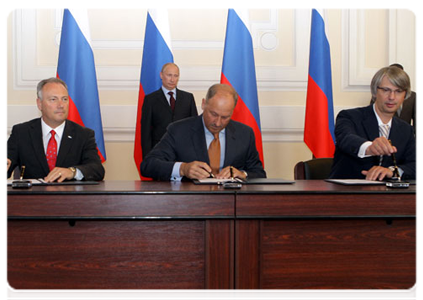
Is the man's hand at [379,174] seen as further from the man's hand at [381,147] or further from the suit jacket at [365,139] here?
the suit jacket at [365,139]

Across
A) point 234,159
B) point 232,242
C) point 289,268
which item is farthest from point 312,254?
point 234,159

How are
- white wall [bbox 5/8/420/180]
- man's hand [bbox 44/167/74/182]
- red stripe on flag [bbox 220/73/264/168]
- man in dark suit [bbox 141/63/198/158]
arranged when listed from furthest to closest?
white wall [bbox 5/8/420/180]
red stripe on flag [bbox 220/73/264/168]
man in dark suit [bbox 141/63/198/158]
man's hand [bbox 44/167/74/182]

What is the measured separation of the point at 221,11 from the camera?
5281 mm

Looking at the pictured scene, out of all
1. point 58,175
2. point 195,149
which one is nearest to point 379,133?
point 195,149

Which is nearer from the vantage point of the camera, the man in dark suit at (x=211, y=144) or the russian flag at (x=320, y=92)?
the man in dark suit at (x=211, y=144)

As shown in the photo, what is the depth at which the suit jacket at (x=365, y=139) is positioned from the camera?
9.99 feet

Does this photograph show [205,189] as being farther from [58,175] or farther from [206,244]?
[58,175]

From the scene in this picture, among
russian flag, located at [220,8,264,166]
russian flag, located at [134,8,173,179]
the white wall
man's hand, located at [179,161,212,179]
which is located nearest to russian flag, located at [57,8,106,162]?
russian flag, located at [134,8,173,179]

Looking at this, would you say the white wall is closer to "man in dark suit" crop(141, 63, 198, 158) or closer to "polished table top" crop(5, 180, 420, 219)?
"man in dark suit" crop(141, 63, 198, 158)

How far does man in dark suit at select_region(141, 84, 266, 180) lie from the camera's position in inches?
117

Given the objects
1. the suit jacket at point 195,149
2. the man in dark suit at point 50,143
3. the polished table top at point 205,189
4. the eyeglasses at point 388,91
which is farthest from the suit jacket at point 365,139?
the man in dark suit at point 50,143

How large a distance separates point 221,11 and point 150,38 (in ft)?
3.13

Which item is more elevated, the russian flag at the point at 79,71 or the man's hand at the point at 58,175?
the russian flag at the point at 79,71

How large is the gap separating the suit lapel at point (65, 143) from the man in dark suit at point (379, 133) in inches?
64.5
